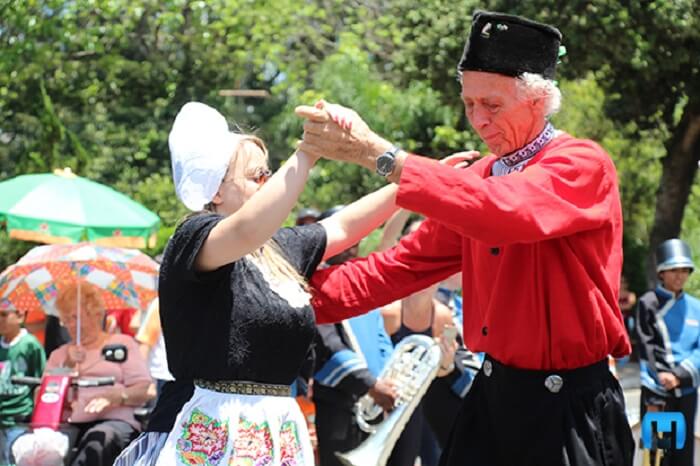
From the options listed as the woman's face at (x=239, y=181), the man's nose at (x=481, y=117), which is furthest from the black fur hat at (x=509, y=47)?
the woman's face at (x=239, y=181)

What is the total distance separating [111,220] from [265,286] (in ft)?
16.1

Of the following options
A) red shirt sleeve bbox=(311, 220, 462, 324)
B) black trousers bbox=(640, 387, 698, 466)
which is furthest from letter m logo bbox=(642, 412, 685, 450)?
red shirt sleeve bbox=(311, 220, 462, 324)

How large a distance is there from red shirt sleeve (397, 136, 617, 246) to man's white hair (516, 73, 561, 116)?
281 millimetres

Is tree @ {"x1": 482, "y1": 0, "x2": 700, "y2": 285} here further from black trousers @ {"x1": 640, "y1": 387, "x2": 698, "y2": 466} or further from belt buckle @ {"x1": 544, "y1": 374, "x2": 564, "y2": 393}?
belt buckle @ {"x1": 544, "y1": 374, "x2": 564, "y2": 393}

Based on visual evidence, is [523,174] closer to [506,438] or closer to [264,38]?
[506,438]

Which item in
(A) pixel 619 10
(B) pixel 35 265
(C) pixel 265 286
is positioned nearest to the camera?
(C) pixel 265 286

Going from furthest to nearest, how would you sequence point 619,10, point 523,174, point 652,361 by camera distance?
point 619,10 < point 652,361 < point 523,174

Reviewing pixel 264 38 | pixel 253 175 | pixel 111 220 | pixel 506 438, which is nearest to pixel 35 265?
pixel 111 220

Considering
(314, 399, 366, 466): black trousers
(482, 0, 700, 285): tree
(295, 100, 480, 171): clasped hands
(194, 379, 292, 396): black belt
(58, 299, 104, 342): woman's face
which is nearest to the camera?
(295, 100, 480, 171): clasped hands

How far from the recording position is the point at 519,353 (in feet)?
11.2

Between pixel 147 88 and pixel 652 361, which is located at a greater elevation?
pixel 652 361

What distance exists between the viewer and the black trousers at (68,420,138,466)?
21.5ft

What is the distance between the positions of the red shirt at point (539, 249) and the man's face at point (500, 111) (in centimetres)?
8

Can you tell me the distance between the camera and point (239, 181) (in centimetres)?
378
